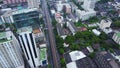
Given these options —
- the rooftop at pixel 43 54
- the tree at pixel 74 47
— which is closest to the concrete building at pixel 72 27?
the tree at pixel 74 47

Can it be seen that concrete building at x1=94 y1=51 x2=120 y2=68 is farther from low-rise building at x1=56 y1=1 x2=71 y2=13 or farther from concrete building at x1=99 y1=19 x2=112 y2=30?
low-rise building at x1=56 y1=1 x2=71 y2=13

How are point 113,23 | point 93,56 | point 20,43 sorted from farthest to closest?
point 113,23 → point 93,56 → point 20,43

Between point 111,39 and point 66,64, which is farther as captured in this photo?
point 111,39

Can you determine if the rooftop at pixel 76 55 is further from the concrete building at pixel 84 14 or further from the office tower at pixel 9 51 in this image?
the concrete building at pixel 84 14

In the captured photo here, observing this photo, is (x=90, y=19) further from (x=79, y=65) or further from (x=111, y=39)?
(x=79, y=65)

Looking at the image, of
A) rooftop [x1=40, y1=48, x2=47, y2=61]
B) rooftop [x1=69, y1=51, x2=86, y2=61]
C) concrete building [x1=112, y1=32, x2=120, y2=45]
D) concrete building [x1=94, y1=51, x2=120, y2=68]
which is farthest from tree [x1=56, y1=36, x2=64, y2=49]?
concrete building [x1=112, y1=32, x2=120, y2=45]

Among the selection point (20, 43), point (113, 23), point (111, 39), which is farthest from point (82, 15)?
point (20, 43)

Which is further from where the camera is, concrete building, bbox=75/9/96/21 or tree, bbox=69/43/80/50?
concrete building, bbox=75/9/96/21

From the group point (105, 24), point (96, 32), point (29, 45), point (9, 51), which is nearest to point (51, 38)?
point (29, 45)
